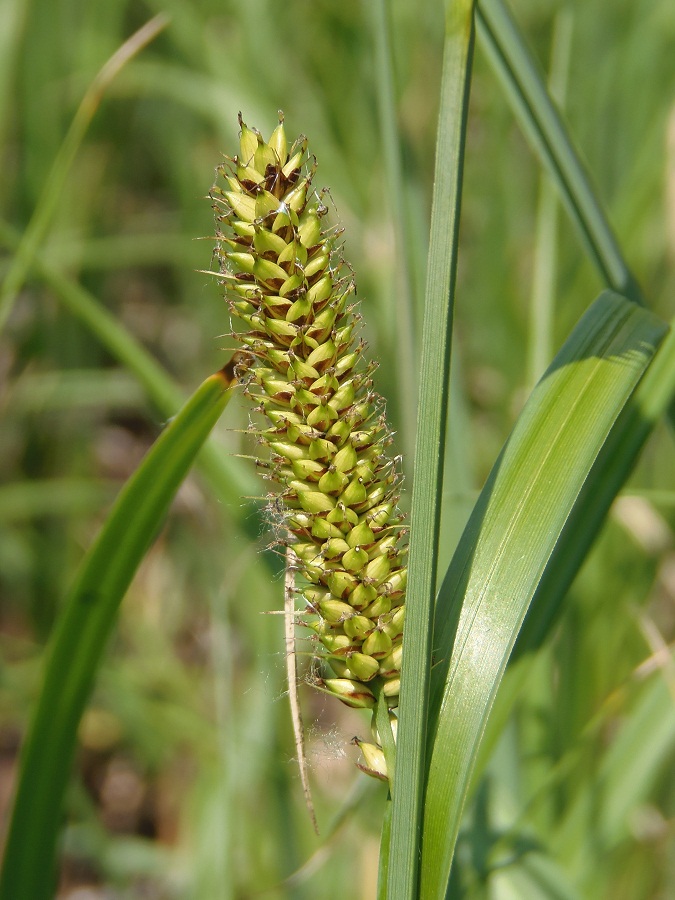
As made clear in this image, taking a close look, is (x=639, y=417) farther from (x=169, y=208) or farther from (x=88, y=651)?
(x=169, y=208)

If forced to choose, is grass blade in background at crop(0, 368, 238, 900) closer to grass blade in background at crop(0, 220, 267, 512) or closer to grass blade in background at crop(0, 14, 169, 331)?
grass blade in background at crop(0, 220, 267, 512)

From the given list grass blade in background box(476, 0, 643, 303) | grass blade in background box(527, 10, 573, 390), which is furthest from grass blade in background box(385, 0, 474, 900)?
grass blade in background box(527, 10, 573, 390)

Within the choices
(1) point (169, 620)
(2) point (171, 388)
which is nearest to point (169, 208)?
(1) point (169, 620)

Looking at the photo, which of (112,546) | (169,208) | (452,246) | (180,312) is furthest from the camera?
(169,208)

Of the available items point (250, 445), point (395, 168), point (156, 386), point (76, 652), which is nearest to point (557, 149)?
point (395, 168)

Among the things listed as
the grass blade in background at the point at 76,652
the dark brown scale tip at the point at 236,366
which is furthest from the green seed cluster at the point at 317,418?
the grass blade in background at the point at 76,652

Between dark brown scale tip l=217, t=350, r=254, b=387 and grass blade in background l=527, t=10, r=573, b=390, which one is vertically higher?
grass blade in background l=527, t=10, r=573, b=390

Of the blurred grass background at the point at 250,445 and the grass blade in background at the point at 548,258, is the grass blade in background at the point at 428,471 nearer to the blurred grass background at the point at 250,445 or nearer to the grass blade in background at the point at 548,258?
the blurred grass background at the point at 250,445
